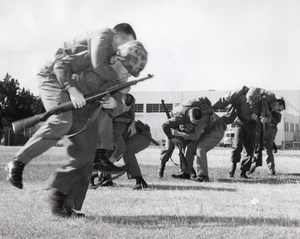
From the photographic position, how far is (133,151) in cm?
818

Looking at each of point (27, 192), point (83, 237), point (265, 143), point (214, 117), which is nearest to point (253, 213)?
point (83, 237)

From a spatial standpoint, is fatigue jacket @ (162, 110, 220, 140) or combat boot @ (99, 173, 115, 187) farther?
fatigue jacket @ (162, 110, 220, 140)

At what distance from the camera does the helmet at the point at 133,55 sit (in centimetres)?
429

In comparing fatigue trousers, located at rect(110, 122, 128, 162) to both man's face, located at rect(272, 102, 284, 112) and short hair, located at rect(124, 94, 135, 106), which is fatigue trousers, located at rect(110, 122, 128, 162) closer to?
short hair, located at rect(124, 94, 135, 106)

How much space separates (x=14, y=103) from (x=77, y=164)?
4176 centimetres

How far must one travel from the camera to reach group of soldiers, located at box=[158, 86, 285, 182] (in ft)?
31.1

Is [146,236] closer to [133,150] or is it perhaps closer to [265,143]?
[133,150]

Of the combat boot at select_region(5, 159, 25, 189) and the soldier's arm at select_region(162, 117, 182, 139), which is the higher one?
the soldier's arm at select_region(162, 117, 182, 139)

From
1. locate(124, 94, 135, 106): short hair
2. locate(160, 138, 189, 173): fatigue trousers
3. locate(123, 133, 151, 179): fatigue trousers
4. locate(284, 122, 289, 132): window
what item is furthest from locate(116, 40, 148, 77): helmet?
locate(284, 122, 289, 132): window

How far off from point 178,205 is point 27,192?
2.16 metres

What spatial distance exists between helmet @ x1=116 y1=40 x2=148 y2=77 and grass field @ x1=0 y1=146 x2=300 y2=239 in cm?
134

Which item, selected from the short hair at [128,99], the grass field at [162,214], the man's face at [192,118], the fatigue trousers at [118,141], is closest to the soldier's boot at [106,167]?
the grass field at [162,214]

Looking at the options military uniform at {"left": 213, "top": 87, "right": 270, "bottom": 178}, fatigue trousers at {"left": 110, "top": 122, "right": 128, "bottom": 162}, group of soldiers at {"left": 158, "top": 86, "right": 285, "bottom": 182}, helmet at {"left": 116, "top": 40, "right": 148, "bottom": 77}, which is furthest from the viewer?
military uniform at {"left": 213, "top": 87, "right": 270, "bottom": 178}

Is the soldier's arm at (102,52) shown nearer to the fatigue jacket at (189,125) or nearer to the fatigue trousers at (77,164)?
the fatigue trousers at (77,164)
